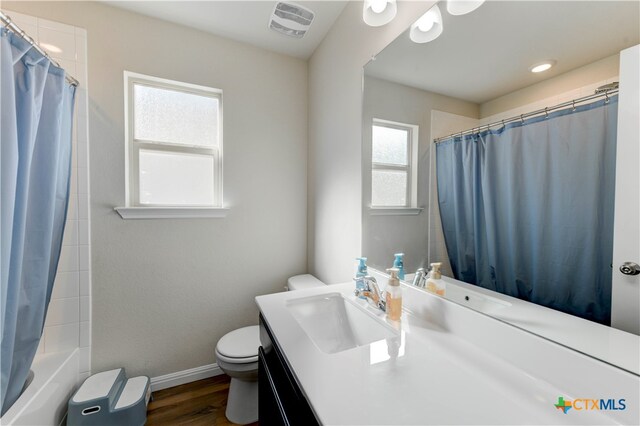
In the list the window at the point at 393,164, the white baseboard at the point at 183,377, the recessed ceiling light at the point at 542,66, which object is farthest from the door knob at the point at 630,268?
the white baseboard at the point at 183,377

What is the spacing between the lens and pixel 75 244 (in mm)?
1524

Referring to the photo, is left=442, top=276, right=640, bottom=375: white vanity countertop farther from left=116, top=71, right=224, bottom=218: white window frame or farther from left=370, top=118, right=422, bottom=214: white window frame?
left=116, top=71, right=224, bottom=218: white window frame

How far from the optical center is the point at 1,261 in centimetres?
89

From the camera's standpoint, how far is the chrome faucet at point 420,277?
1.02 metres

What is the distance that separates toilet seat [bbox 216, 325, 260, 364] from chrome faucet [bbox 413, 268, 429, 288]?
102 cm

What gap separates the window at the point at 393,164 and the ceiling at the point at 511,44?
8.1 inches

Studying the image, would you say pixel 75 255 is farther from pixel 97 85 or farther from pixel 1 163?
pixel 97 85

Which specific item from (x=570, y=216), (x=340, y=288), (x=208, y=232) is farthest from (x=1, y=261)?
(x=570, y=216)

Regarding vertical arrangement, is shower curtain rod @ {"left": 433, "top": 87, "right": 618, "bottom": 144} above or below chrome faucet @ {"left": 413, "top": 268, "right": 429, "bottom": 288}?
above

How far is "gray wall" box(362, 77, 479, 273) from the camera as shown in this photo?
102 centimetres

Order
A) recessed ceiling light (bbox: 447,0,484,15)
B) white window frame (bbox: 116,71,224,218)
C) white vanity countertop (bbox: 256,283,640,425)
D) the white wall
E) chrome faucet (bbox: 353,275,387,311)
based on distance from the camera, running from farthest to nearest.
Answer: white window frame (bbox: 116,71,224,218) < the white wall < chrome faucet (bbox: 353,275,387,311) < recessed ceiling light (bbox: 447,0,484,15) < white vanity countertop (bbox: 256,283,640,425)

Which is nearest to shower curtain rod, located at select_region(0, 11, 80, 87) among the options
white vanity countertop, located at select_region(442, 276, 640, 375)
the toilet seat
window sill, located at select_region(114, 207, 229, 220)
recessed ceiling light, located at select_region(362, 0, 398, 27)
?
window sill, located at select_region(114, 207, 229, 220)

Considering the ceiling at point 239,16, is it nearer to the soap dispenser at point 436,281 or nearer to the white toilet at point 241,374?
the soap dispenser at point 436,281

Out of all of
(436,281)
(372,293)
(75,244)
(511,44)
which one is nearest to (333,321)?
(372,293)
